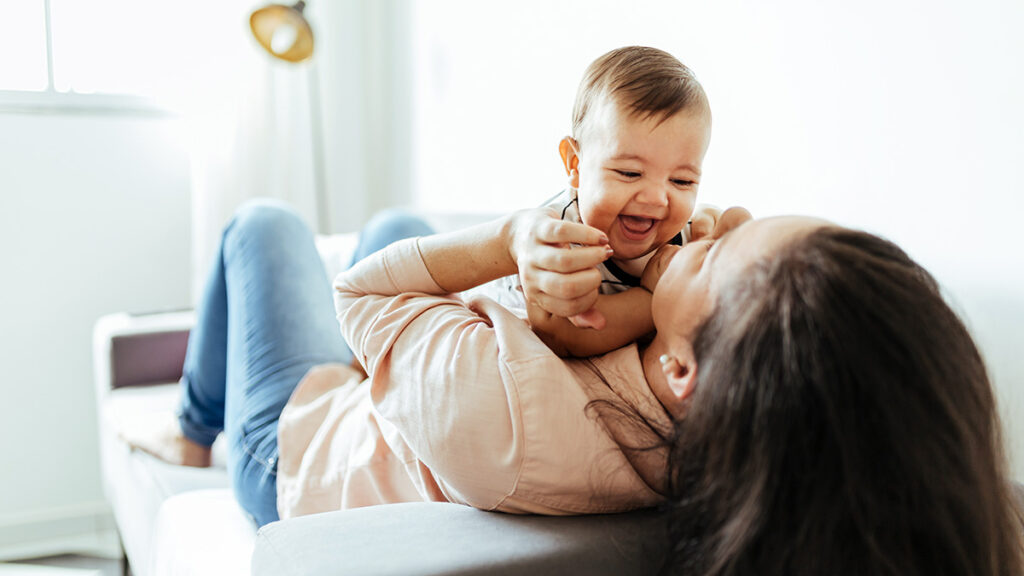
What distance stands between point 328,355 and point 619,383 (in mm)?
769

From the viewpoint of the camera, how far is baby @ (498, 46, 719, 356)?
0.89m

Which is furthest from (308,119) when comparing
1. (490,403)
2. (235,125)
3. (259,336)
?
(490,403)

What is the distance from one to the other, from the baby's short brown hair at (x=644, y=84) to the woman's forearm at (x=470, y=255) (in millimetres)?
202

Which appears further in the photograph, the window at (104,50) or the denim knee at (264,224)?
the window at (104,50)

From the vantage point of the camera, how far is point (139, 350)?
2.14 metres

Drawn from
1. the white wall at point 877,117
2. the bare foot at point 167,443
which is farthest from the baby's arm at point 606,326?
the bare foot at point 167,443

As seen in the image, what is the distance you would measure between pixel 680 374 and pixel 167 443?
1320 millimetres

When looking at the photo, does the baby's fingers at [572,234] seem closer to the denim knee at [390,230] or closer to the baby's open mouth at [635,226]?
the baby's open mouth at [635,226]

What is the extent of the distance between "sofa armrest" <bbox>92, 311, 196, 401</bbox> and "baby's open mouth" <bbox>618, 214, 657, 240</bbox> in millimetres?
1567

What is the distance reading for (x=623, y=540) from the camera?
787 mm

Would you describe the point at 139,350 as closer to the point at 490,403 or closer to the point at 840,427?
the point at 490,403

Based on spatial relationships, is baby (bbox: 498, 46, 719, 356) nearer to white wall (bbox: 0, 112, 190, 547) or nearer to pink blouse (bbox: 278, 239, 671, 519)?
pink blouse (bbox: 278, 239, 671, 519)

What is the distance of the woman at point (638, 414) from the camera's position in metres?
0.65

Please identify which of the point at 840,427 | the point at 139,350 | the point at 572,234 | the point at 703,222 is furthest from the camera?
the point at 139,350
